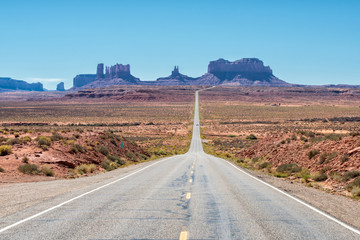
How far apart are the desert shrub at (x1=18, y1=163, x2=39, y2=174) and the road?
5765 millimetres

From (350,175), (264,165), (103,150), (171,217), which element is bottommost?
(264,165)

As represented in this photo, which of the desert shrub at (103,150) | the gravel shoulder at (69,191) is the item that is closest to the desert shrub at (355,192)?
the gravel shoulder at (69,191)

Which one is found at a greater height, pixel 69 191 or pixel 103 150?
pixel 69 191

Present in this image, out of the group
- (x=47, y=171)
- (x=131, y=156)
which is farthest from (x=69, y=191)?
(x=131, y=156)

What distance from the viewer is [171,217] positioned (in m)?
7.47

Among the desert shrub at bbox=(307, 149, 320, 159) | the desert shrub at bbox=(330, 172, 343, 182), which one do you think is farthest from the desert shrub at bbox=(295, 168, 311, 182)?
the desert shrub at bbox=(330, 172, 343, 182)

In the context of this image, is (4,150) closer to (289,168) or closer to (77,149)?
(77,149)

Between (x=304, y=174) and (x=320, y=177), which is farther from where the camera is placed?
(x=304, y=174)

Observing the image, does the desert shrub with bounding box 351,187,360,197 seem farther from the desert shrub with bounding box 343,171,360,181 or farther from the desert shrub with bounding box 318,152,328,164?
the desert shrub with bounding box 318,152,328,164

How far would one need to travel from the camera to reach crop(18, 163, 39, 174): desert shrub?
49.2ft

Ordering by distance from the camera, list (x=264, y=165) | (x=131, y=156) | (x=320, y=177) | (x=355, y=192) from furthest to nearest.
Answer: (x=131, y=156) → (x=264, y=165) → (x=320, y=177) → (x=355, y=192)

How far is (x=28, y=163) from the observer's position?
15867 millimetres

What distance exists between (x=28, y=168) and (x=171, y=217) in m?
10.4

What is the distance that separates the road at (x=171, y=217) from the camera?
6230 millimetres
